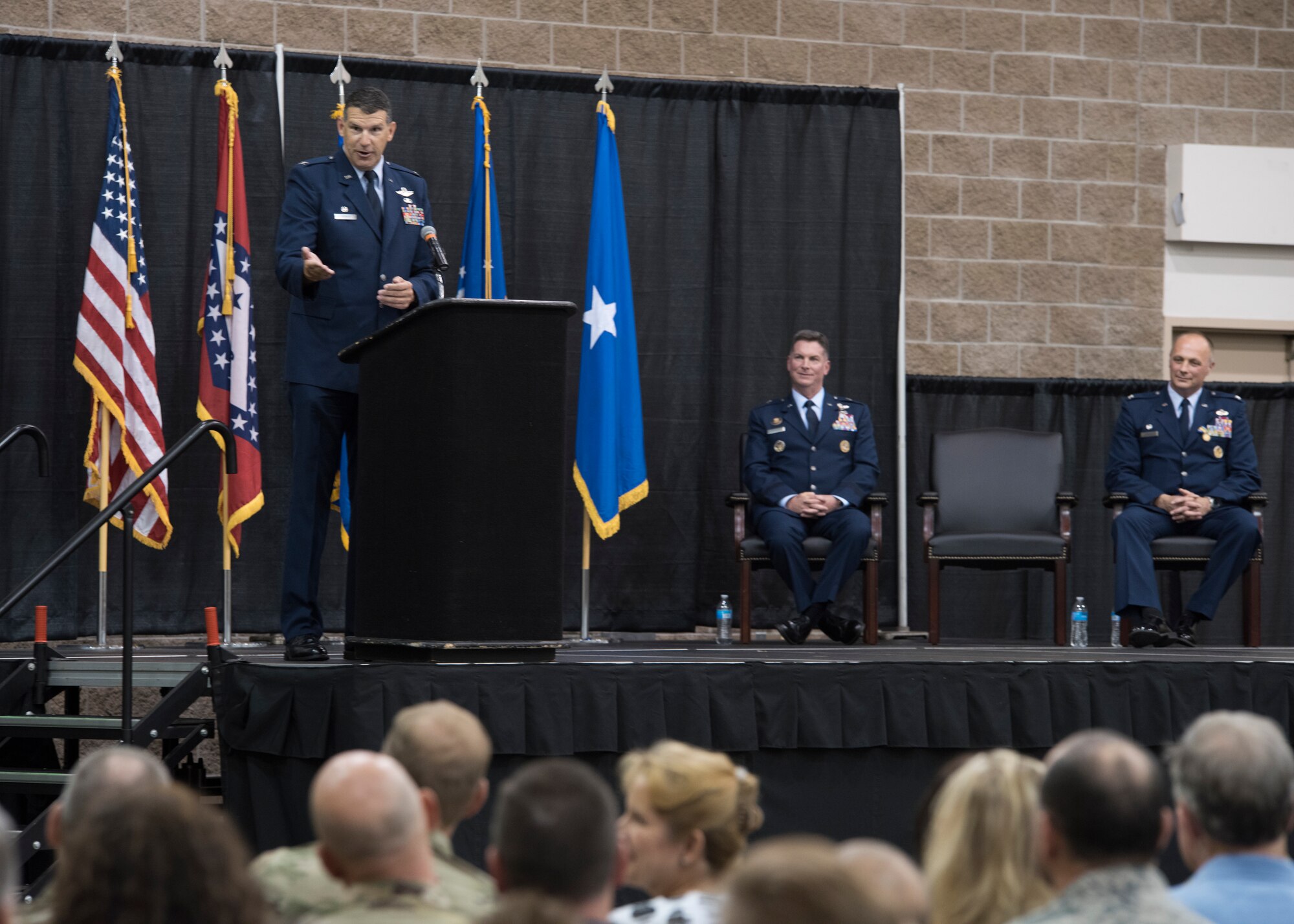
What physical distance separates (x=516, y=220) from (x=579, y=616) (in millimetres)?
1820

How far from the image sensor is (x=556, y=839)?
170 centimetres

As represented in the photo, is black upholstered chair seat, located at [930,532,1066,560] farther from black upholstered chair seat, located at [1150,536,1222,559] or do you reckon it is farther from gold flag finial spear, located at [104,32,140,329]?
gold flag finial spear, located at [104,32,140,329]

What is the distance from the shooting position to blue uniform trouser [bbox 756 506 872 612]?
20.7 ft

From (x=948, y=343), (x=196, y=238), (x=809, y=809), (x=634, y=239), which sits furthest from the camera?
(x=948, y=343)

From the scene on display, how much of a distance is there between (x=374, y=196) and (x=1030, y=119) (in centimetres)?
423

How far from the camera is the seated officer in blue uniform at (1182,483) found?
21.1ft

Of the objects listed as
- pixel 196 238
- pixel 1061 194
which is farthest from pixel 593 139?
pixel 1061 194

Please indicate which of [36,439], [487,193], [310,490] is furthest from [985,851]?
[487,193]

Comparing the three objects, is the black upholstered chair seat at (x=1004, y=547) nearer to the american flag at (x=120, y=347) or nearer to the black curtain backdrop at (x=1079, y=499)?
the black curtain backdrop at (x=1079, y=499)

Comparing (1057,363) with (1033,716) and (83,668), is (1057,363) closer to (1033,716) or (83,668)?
(1033,716)

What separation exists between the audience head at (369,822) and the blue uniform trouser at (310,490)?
2.72 m

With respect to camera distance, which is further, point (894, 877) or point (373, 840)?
point (373, 840)

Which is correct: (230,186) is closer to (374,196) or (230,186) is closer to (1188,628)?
(374,196)

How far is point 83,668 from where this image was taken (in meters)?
5.01
